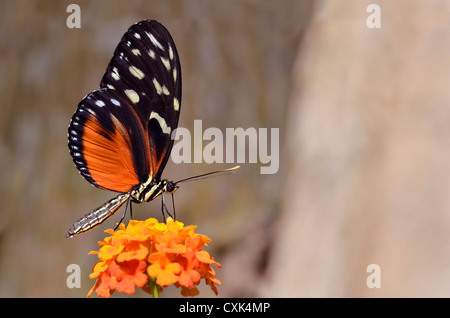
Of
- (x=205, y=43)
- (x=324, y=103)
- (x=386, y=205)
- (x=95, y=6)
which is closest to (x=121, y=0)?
(x=95, y=6)

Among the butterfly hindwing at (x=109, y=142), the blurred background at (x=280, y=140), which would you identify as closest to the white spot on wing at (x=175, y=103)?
the butterfly hindwing at (x=109, y=142)

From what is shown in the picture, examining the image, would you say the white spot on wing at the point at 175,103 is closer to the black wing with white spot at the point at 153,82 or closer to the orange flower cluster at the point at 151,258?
the black wing with white spot at the point at 153,82

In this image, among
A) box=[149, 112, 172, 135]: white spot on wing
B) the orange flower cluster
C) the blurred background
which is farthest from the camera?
the blurred background

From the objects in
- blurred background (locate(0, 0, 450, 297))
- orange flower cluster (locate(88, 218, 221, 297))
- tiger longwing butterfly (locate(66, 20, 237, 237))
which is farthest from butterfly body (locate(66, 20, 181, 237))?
blurred background (locate(0, 0, 450, 297))

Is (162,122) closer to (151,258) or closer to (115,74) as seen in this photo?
(115,74)

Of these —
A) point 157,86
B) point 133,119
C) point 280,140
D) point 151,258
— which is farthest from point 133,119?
point 280,140

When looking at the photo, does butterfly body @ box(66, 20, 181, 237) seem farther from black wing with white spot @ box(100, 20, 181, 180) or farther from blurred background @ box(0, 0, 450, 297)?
blurred background @ box(0, 0, 450, 297)
